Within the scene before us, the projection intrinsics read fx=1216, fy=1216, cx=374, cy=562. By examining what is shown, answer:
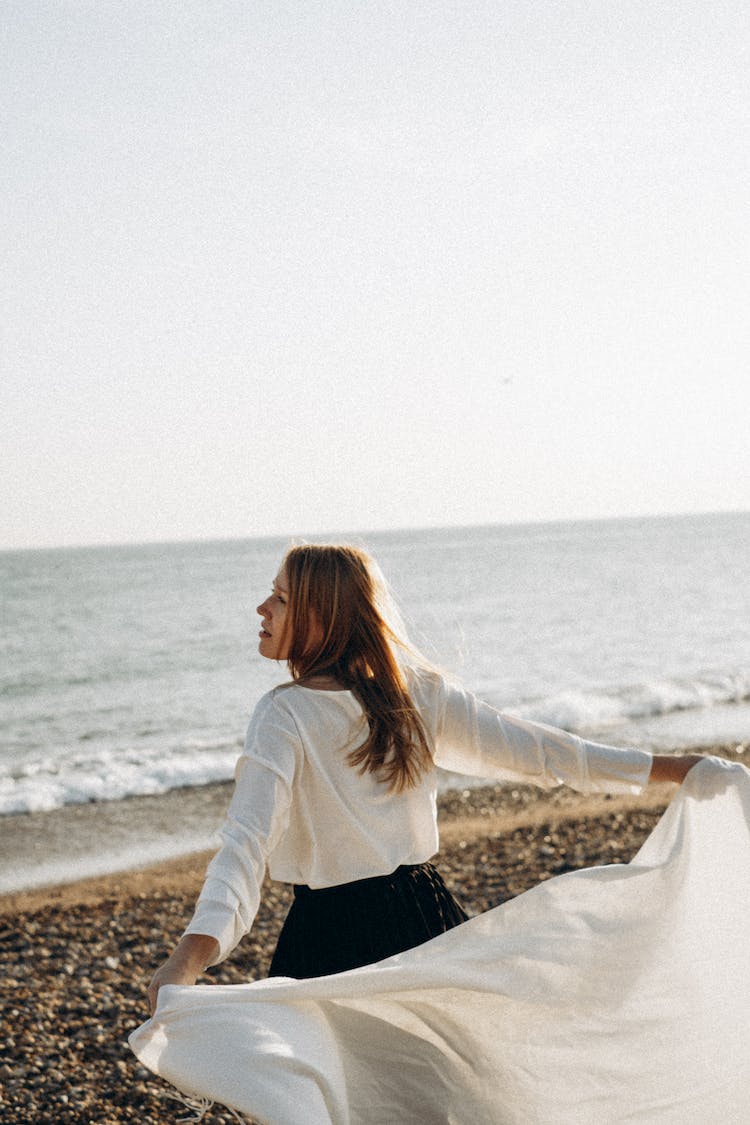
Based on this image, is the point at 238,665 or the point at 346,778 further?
the point at 238,665

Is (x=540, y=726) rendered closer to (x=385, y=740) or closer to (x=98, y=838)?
(x=385, y=740)

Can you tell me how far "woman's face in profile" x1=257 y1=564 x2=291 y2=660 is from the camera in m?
2.90

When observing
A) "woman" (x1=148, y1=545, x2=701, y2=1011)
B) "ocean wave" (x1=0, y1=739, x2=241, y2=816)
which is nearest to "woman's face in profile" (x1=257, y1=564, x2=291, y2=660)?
"woman" (x1=148, y1=545, x2=701, y2=1011)

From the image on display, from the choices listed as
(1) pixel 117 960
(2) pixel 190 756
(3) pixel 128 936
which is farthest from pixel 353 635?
(2) pixel 190 756

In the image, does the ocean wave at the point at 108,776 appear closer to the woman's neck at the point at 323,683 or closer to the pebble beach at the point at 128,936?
the pebble beach at the point at 128,936

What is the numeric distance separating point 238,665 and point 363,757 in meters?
27.1

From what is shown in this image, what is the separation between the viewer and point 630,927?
296cm

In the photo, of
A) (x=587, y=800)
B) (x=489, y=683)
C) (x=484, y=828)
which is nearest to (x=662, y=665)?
(x=489, y=683)

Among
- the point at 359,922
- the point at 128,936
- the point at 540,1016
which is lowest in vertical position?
the point at 128,936

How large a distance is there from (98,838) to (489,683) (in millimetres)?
13789

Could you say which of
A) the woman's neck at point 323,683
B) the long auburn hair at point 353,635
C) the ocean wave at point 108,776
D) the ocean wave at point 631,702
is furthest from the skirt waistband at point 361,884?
the ocean wave at point 631,702

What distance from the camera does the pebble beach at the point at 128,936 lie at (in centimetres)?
531

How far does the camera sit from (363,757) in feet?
8.99

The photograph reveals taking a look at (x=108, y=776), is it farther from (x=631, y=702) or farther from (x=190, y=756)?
(x=631, y=702)
